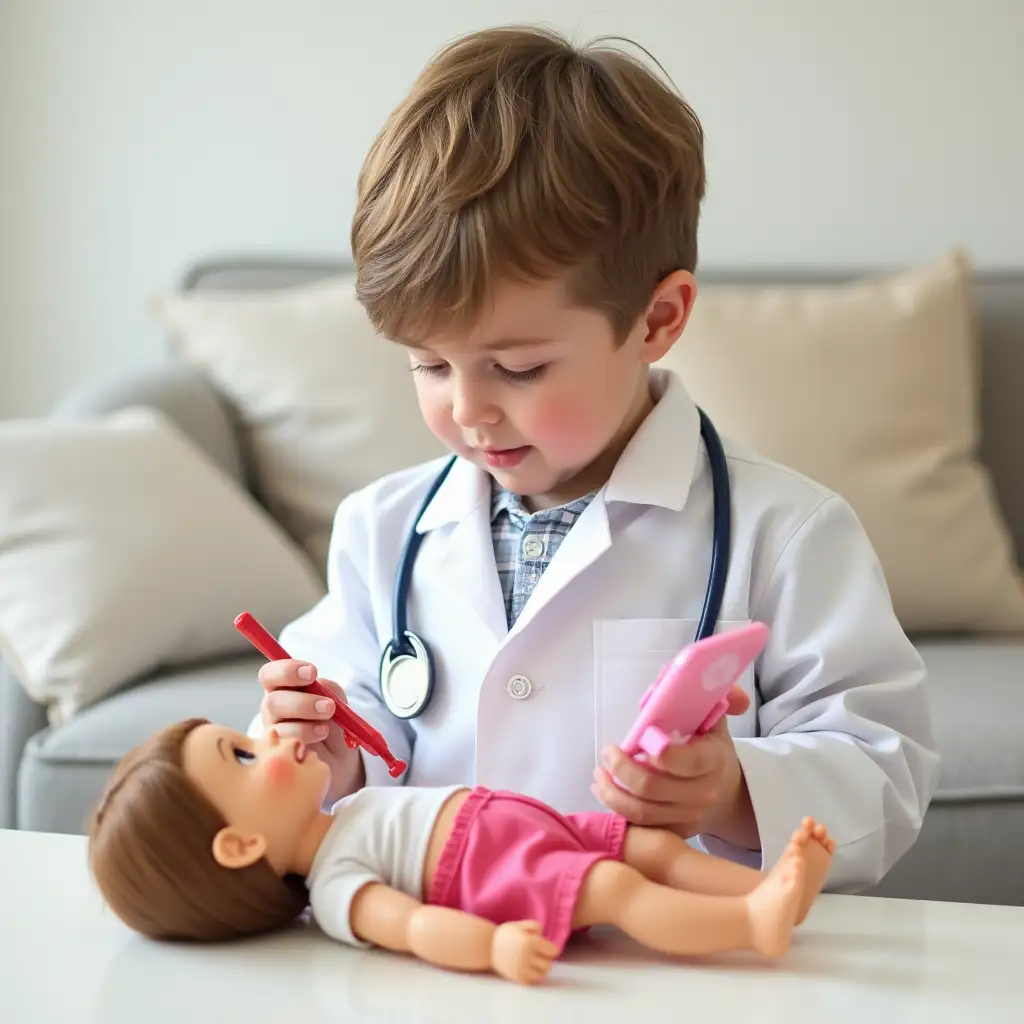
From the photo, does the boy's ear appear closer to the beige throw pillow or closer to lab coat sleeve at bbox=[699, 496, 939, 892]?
lab coat sleeve at bbox=[699, 496, 939, 892]

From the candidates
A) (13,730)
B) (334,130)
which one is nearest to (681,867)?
(13,730)

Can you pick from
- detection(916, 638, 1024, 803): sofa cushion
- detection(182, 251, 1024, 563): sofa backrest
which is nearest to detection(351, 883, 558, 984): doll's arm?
detection(916, 638, 1024, 803): sofa cushion

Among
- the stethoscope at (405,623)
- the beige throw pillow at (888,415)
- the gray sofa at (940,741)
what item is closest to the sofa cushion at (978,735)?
the gray sofa at (940,741)

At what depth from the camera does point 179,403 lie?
80.2 inches

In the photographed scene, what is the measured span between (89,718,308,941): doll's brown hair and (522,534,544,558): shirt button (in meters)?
0.41

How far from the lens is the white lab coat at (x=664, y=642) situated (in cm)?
93

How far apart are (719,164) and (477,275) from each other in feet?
5.23

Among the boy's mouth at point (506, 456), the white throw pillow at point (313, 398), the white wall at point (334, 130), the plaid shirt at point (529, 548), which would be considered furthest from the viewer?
the white wall at point (334, 130)

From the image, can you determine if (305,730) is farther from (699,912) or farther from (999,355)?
(999,355)

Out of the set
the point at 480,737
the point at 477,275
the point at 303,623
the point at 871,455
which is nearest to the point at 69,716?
the point at 303,623

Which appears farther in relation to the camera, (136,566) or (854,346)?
(854,346)

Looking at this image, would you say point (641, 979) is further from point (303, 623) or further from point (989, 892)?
point (989, 892)

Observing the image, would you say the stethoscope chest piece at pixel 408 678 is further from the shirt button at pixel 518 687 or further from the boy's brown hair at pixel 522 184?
the boy's brown hair at pixel 522 184

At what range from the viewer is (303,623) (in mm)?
1156
